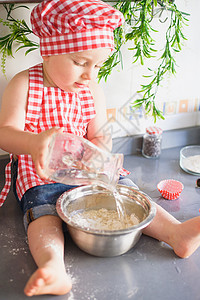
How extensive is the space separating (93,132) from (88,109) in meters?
0.07

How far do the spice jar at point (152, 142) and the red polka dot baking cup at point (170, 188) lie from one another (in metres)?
0.23

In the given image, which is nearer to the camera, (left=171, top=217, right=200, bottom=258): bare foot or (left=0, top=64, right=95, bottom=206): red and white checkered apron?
(left=171, top=217, right=200, bottom=258): bare foot

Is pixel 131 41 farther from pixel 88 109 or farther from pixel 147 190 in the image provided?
pixel 147 190

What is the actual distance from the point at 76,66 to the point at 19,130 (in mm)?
215

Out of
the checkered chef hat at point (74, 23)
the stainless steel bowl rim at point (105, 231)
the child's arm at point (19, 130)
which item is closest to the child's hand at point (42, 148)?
the child's arm at point (19, 130)

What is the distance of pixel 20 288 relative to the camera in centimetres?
75

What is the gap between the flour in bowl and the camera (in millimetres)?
887

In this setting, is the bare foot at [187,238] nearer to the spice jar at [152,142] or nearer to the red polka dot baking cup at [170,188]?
the red polka dot baking cup at [170,188]

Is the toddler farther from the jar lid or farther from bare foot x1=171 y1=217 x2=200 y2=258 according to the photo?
the jar lid

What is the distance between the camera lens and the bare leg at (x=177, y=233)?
0.82 meters

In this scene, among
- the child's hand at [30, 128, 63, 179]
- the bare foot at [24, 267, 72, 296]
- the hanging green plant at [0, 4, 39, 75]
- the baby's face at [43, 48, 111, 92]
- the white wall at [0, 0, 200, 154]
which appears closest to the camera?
the bare foot at [24, 267, 72, 296]

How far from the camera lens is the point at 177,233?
852 mm

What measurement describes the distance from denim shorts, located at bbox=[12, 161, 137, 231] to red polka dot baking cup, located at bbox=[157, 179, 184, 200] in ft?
1.03

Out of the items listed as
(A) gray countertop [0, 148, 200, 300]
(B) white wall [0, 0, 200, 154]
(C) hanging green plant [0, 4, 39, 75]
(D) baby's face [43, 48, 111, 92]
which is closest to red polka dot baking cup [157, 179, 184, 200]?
(A) gray countertop [0, 148, 200, 300]
